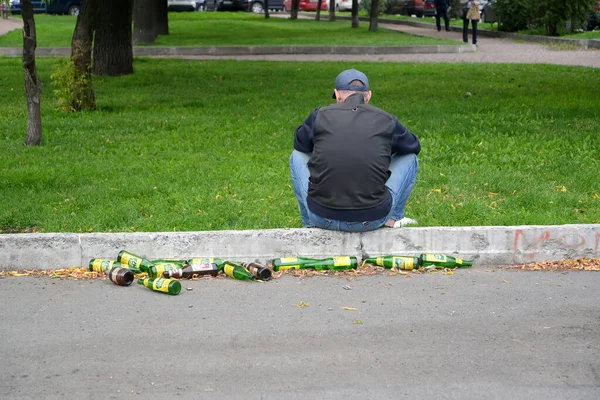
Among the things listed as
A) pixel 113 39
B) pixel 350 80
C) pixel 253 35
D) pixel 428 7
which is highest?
pixel 428 7

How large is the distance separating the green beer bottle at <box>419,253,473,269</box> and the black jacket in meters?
0.41

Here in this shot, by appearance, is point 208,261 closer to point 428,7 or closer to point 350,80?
point 350,80

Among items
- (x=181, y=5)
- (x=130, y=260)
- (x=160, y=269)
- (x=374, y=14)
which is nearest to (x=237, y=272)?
(x=160, y=269)

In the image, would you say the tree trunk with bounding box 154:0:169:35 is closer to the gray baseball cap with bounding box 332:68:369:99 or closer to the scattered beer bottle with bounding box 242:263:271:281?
the gray baseball cap with bounding box 332:68:369:99

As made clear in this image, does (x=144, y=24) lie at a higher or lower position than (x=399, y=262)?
higher

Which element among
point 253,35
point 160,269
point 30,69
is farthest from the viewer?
point 253,35

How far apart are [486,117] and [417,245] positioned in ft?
18.7

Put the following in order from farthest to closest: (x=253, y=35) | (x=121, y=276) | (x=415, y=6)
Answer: (x=415, y=6), (x=253, y=35), (x=121, y=276)

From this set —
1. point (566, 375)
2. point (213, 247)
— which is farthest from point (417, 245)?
point (566, 375)

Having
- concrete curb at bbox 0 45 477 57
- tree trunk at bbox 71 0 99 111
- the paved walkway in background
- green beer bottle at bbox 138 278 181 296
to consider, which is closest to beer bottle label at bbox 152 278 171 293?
green beer bottle at bbox 138 278 181 296

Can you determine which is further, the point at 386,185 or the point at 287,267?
the point at 386,185

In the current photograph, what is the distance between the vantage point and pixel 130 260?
6395 mm

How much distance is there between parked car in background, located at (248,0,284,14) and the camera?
55031mm

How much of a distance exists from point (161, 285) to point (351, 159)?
150 cm
